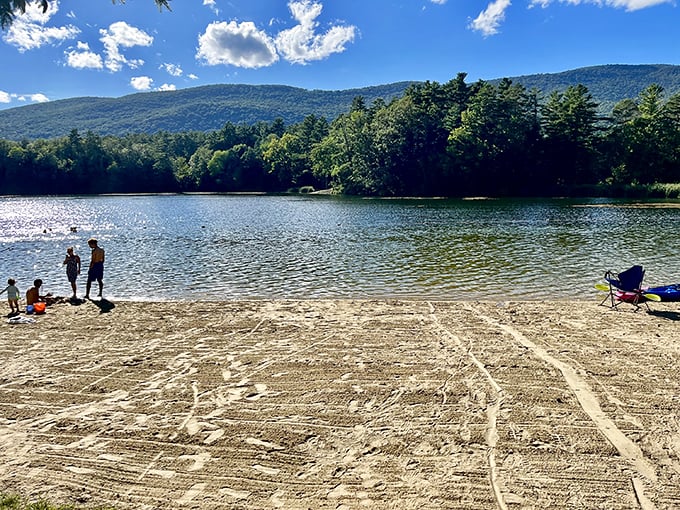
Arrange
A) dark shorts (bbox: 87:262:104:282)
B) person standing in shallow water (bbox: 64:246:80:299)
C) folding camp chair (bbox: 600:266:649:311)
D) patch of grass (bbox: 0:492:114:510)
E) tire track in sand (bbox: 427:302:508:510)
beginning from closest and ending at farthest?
patch of grass (bbox: 0:492:114:510)
tire track in sand (bbox: 427:302:508:510)
folding camp chair (bbox: 600:266:649:311)
person standing in shallow water (bbox: 64:246:80:299)
dark shorts (bbox: 87:262:104:282)

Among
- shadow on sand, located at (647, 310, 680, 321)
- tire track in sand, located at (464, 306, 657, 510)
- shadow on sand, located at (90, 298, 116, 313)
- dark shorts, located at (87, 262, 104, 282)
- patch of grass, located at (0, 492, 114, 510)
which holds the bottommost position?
shadow on sand, located at (647, 310, 680, 321)

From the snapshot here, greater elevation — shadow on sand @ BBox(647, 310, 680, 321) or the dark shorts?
the dark shorts

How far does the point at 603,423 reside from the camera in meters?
6.23

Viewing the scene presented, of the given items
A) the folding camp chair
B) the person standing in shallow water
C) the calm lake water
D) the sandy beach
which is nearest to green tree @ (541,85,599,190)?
the calm lake water

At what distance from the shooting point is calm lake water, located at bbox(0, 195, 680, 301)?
1670cm

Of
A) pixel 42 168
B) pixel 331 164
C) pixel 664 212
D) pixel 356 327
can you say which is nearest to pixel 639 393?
pixel 356 327

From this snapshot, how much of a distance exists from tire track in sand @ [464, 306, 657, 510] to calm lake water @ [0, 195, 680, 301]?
21.2 feet

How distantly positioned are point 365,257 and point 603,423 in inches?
690

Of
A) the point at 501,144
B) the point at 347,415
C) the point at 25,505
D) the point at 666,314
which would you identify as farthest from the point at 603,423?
the point at 501,144

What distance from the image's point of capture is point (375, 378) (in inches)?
309

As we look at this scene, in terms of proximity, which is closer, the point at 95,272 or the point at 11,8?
the point at 11,8

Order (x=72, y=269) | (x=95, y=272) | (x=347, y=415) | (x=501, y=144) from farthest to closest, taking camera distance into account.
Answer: (x=501, y=144), (x=95, y=272), (x=72, y=269), (x=347, y=415)

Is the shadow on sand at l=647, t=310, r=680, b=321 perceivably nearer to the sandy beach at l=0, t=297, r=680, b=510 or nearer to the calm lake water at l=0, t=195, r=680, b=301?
the sandy beach at l=0, t=297, r=680, b=510

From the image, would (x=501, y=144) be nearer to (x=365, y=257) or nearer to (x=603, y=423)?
(x=365, y=257)
